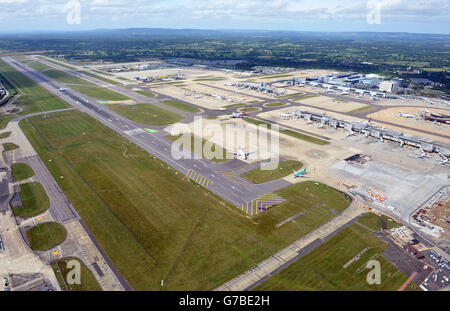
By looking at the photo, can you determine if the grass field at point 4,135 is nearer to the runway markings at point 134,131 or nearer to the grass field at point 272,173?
the runway markings at point 134,131

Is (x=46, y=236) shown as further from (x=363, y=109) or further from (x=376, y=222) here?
(x=363, y=109)

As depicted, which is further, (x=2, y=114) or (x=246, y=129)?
(x=2, y=114)

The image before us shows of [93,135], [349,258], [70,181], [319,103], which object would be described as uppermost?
[319,103]

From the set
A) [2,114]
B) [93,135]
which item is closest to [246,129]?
[93,135]

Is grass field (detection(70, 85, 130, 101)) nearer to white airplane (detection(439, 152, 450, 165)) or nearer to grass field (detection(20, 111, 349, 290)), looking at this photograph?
grass field (detection(20, 111, 349, 290))

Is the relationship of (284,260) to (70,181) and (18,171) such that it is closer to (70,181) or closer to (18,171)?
(70,181)

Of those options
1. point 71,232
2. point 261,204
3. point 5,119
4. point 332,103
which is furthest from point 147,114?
point 332,103
